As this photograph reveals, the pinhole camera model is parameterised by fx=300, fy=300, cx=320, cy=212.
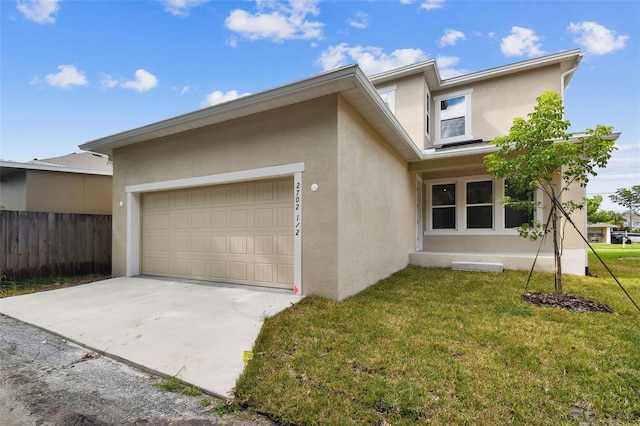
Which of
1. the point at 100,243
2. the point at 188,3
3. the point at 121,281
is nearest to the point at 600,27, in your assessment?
the point at 188,3

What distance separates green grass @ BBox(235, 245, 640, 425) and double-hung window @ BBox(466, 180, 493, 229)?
4.67m

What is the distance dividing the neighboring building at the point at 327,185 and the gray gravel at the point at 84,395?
2.87 metres

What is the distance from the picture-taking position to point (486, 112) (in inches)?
403

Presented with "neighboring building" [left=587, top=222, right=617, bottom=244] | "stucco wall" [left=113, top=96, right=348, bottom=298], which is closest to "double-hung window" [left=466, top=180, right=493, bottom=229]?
"stucco wall" [left=113, top=96, right=348, bottom=298]

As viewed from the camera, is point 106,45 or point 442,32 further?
point 442,32

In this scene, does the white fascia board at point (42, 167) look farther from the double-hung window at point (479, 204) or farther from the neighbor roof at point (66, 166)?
the double-hung window at point (479, 204)

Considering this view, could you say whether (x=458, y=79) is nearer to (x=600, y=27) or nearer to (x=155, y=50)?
(x=600, y=27)

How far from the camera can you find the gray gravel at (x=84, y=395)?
7.54 ft

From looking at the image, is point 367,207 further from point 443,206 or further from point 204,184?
point 443,206

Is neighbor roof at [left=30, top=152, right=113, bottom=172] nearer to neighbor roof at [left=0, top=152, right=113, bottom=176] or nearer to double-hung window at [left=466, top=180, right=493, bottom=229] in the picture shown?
neighbor roof at [left=0, top=152, right=113, bottom=176]

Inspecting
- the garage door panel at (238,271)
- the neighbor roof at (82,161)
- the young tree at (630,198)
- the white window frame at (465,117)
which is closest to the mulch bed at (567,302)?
the garage door panel at (238,271)

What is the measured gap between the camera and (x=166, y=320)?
436cm

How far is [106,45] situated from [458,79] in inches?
431

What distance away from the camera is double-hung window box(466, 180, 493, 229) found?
946 cm
